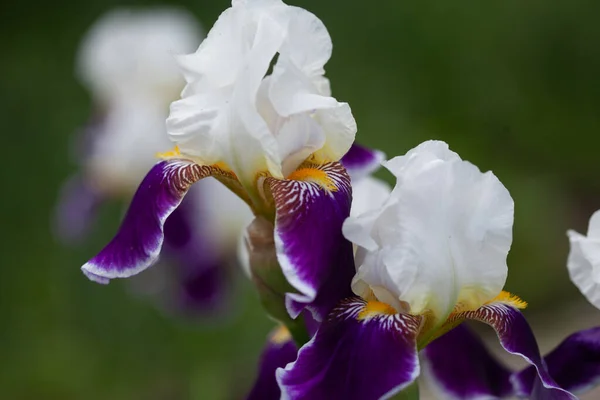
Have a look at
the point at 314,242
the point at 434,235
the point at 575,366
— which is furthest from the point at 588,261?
the point at 314,242

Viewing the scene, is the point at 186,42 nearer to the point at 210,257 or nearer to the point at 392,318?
the point at 210,257

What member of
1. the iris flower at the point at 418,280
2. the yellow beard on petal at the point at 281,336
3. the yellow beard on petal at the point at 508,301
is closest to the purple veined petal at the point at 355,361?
the iris flower at the point at 418,280

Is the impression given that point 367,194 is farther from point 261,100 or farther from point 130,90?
point 130,90

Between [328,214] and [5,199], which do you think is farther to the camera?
[5,199]

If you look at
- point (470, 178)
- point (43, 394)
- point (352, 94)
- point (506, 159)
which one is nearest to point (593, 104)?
point (506, 159)

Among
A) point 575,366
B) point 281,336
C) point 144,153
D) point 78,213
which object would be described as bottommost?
point 78,213

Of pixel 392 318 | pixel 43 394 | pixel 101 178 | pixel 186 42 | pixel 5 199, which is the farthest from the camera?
pixel 5 199

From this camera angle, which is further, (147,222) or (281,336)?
(281,336)
